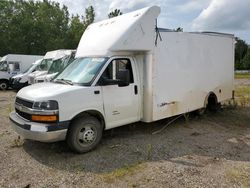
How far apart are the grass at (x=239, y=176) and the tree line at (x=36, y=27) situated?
125 feet

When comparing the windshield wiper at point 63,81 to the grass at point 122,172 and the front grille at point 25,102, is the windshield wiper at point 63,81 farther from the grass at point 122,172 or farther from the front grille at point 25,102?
the grass at point 122,172

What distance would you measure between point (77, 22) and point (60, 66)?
32.8m

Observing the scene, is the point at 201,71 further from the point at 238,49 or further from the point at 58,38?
the point at 238,49

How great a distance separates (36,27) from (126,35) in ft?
126

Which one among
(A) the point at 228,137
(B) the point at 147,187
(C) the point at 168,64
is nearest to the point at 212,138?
(A) the point at 228,137

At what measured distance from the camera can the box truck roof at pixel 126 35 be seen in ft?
21.1

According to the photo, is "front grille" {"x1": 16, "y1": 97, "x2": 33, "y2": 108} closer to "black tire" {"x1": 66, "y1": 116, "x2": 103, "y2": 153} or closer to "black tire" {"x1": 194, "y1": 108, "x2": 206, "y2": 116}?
Result: "black tire" {"x1": 66, "y1": 116, "x2": 103, "y2": 153}

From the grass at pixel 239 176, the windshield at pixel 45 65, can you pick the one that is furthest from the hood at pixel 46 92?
the windshield at pixel 45 65

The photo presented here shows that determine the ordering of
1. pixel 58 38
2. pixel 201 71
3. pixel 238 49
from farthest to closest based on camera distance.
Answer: pixel 238 49 → pixel 58 38 → pixel 201 71

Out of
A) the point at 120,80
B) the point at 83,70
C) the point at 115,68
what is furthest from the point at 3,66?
the point at 120,80

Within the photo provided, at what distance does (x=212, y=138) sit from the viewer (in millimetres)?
7086

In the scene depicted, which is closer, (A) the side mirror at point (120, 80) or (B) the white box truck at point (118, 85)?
(B) the white box truck at point (118, 85)

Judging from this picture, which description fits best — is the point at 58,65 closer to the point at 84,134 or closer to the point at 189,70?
the point at 189,70

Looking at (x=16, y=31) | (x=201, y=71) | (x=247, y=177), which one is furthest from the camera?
(x=16, y=31)
